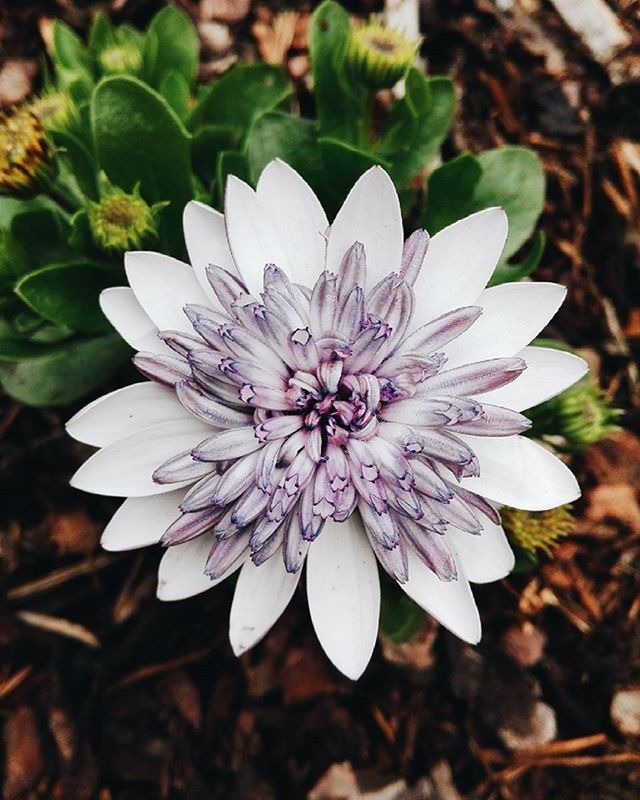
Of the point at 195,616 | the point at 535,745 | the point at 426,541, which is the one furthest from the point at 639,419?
the point at 195,616

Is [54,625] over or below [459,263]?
below

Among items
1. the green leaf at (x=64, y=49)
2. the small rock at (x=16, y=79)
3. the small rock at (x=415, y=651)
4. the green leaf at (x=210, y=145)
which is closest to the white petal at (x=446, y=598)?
the small rock at (x=415, y=651)

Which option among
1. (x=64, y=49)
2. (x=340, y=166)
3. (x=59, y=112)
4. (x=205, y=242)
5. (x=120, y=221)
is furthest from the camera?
(x=64, y=49)

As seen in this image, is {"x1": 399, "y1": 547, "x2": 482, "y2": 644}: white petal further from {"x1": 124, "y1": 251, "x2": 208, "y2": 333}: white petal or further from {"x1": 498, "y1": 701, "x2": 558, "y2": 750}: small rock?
{"x1": 498, "y1": 701, "x2": 558, "y2": 750}: small rock

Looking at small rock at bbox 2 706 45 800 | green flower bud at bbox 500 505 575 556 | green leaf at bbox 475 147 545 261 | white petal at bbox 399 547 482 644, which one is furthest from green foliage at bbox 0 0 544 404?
small rock at bbox 2 706 45 800

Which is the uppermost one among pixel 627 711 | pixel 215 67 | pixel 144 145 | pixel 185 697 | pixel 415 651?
pixel 215 67

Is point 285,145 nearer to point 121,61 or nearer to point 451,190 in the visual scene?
point 451,190

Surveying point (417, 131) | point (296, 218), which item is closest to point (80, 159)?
point (296, 218)
